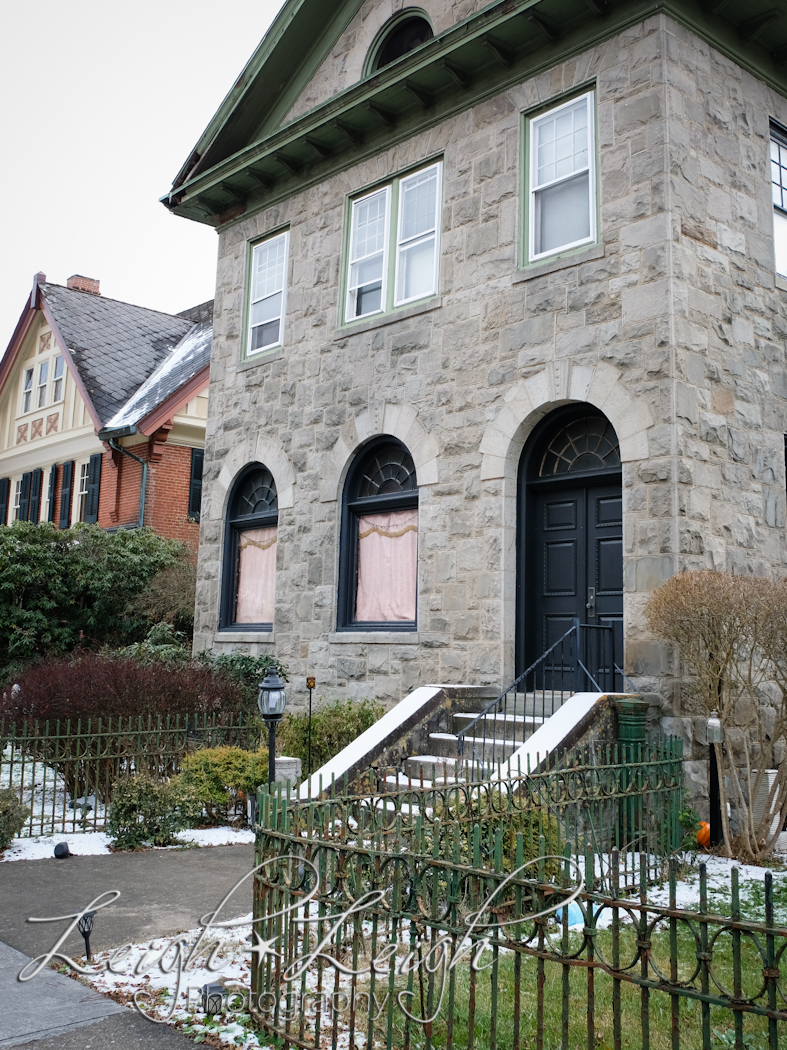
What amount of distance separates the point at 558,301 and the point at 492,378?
3.79ft

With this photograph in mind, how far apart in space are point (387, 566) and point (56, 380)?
17.5m

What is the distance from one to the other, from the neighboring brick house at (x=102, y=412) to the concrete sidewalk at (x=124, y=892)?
14.1 metres

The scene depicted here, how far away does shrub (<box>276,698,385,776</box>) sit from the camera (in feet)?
36.3

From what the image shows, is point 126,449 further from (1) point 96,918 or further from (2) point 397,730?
(1) point 96,918

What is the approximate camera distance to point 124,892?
23.3 feet

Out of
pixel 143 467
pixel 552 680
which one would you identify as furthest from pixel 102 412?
pixel 552 680

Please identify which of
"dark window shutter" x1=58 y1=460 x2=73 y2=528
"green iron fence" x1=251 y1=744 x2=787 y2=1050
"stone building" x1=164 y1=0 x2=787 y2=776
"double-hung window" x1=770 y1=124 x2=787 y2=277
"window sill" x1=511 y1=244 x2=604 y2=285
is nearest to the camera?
"green iron fence" x1=251 y1=744 x2=787 y2=1050

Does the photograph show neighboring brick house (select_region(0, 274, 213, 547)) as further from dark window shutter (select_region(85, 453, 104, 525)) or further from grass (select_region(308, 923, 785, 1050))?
grass (select_region(308, 923, 785, 1050))

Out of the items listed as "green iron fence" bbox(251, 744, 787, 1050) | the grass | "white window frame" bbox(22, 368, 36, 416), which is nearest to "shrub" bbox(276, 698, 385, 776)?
"green iron fence" bbox(251, 744, 787, 1050)

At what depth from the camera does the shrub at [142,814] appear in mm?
8711

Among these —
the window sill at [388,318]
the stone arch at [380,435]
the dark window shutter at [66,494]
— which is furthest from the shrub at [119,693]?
the dark window shutter at [66,494]

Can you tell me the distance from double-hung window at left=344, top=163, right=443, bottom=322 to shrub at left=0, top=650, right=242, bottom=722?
5.31 m

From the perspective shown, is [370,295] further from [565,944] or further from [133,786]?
[565,944]

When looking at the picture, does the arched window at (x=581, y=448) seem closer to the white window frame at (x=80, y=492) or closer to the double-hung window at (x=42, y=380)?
the white window frame at (x=80, y=492)
